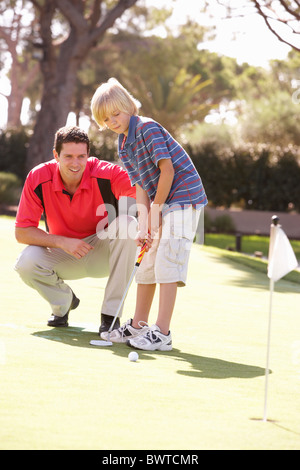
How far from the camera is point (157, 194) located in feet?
16.9

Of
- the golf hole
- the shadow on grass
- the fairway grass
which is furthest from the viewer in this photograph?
the golf hole

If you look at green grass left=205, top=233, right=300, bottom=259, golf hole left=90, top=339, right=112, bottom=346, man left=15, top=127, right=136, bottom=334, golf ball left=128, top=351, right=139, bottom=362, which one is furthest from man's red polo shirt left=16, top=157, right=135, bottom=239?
green grass left=205, top=233, right=300, bottom=259

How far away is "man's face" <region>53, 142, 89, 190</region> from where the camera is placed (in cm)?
559

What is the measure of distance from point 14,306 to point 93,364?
233 cm

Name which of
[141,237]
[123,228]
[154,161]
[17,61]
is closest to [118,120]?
[154,161]

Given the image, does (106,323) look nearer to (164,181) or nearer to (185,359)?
(185,359)

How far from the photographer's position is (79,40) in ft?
79.1

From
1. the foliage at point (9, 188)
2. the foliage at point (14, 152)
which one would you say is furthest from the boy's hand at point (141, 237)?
the foliage at point (14, 152)

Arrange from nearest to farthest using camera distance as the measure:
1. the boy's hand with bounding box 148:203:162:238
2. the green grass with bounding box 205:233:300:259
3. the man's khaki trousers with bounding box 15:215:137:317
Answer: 1. the boy's hand with bounding box 148:203:162:238
2. the man's khaki trousers with bounding box 15:215:137:317
3. the green grass with bounding box 205:233:300:259

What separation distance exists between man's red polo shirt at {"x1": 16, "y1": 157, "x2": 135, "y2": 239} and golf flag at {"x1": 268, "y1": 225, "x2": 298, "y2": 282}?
2.21 m

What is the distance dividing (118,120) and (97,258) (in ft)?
3.94

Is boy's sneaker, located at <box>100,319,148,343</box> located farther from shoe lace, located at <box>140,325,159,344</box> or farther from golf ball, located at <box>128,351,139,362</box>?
golf ball, located at <box>128,351,139,362</box>
